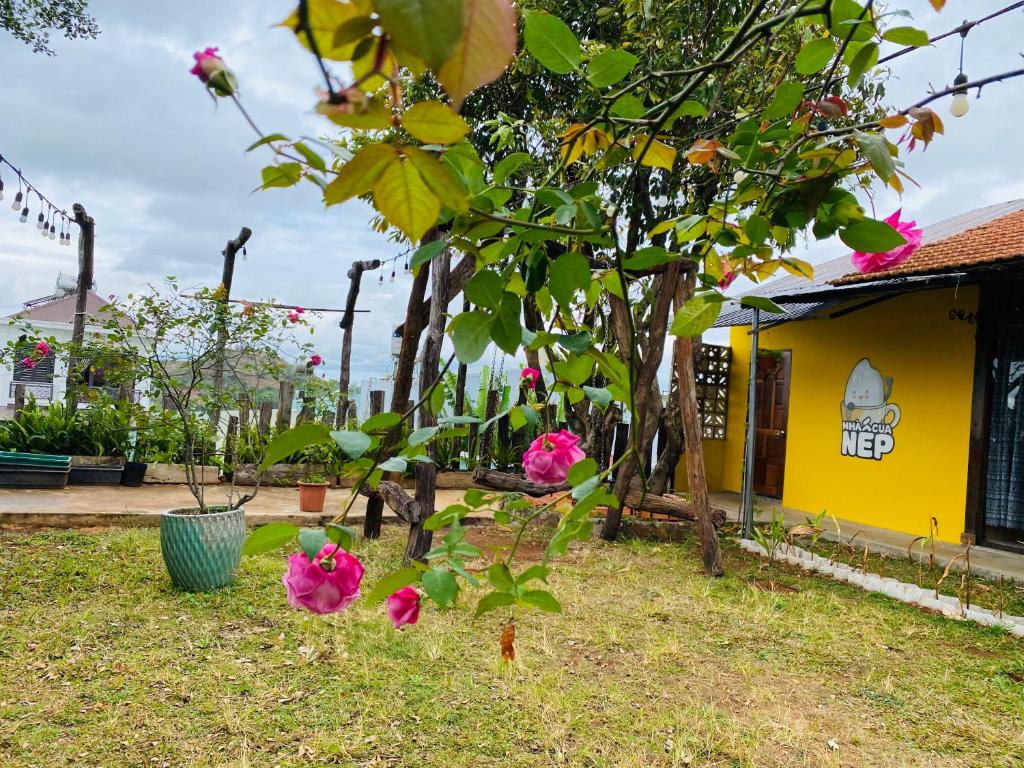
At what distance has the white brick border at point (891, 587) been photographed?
3.59 meters

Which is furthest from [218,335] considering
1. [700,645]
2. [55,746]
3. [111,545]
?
[700,645]

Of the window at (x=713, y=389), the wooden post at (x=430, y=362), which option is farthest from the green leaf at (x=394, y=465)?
the window at (x=713, y=389)

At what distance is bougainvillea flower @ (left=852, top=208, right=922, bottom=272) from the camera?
74cm

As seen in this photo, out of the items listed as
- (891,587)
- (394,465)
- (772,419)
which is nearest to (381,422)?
(394,465)

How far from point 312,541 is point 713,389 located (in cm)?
831

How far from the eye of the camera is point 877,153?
1.96ft

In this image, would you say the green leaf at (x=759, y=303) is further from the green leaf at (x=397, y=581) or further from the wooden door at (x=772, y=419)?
the wooden door at (x=772, y=419)

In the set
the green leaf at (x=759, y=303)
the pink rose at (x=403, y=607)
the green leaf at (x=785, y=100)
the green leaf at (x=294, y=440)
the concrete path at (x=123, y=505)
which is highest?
the green leaf at (x=785, y=100)

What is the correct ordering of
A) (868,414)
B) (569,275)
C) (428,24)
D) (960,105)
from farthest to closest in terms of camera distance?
(868,414) < (960,105) < (569,275) < (428,24)

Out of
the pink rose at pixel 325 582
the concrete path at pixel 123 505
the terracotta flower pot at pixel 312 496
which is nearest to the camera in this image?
the pink rose at pixel 325 582

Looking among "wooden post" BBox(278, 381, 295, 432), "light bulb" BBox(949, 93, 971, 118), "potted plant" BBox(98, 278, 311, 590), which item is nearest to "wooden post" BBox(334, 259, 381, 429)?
"wooden post" BBox(278, 381, 295, 432)

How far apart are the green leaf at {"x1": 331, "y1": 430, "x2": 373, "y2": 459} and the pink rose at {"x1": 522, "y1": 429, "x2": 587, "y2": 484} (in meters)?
0.35

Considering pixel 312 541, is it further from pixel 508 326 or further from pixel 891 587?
pixel 891 587

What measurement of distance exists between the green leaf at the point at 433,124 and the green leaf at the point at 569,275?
295mm
